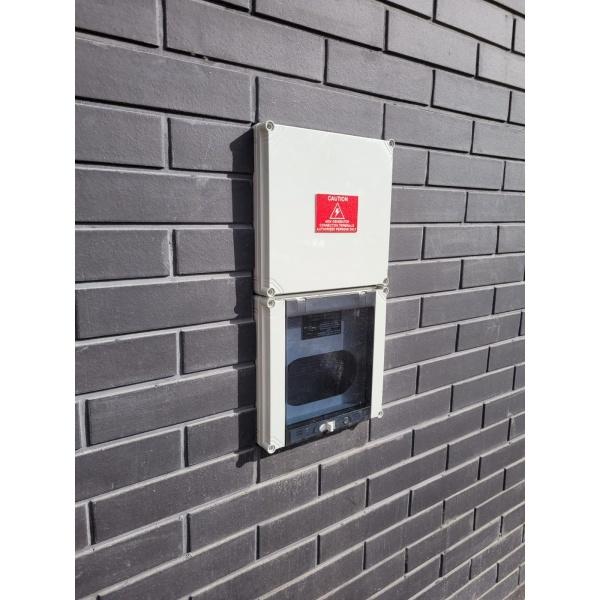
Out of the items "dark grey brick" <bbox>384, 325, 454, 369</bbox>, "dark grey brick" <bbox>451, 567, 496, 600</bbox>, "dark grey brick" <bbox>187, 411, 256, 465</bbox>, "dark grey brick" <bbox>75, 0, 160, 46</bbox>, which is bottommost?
"dark grey brick" <bbox>451, 567, 496, 600</bbox>

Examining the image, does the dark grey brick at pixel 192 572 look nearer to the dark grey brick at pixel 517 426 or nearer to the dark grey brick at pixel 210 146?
the dark grey brick at pixel 210 146

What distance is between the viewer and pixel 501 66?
6.49ft

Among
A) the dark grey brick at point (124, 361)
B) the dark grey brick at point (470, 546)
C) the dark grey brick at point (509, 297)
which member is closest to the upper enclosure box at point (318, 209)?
the dark grey brick at point (124, 361)

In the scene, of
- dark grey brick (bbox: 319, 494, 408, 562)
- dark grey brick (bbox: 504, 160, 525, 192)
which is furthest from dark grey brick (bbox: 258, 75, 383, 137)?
dark grey brick (bbox: 319, 494, 408, 562)

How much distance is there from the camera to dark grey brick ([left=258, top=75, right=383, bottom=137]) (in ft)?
4.40

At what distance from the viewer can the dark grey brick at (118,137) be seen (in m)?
1.07

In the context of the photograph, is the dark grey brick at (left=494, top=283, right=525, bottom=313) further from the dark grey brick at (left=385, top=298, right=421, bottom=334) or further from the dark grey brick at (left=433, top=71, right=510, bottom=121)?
the dark grey brick at (left=433, top=71, right=510, bottom=121)

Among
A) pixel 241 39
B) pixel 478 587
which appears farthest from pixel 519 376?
pixel 241 39

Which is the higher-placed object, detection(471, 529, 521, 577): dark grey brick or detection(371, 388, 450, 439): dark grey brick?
detection(371, 388, 450, 439): dark grey brick

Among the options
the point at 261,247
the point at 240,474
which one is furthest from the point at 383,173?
the point at 240,474

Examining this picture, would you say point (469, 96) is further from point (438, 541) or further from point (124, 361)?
point (438, 541)

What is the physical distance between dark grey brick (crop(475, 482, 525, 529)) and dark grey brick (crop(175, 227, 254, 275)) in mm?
1865

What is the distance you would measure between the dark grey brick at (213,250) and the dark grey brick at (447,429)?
1.13 metres

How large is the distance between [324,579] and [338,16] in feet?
6.53
